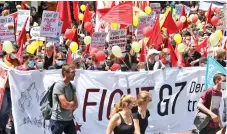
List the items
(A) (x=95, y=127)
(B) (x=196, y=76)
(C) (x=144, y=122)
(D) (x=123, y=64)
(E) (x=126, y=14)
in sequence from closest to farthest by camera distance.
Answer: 1. (C) (x=144, y=122)
2. (A) (x=95, y=127)
3. (B) (x=196, y=76)
4. (D) (x=123, y=64)
5. (E) (x=126, y=14)

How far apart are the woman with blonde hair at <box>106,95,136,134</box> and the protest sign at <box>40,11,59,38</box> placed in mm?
6292

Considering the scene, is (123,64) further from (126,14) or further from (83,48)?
(126,14)

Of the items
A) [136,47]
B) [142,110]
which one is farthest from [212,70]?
[136,47]

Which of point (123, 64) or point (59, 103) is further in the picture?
point (123, 64)

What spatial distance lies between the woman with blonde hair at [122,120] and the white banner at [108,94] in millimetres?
1781

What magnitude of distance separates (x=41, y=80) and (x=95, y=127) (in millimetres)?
1264

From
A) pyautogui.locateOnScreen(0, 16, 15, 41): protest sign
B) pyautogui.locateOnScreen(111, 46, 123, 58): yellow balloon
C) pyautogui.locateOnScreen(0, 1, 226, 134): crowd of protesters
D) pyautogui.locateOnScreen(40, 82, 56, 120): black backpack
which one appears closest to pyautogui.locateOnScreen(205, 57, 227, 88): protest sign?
pyautogui.locateOnScreen(0, 1, 226, 134): crowd of protesters

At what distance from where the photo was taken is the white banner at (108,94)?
10.6 metres

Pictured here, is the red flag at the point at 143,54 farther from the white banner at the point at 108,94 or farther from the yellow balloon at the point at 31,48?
the yellow balloon at the point at 31,48

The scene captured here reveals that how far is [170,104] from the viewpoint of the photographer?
1191cm

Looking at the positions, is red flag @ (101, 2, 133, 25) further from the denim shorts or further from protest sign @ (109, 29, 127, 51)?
the denim shorts

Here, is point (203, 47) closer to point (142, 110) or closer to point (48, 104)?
point (48, 104)

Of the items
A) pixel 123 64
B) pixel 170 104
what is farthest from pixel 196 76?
pixel 123 64

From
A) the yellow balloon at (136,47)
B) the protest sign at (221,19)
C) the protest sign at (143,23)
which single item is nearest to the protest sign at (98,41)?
the yellow balloon at (136,47)
